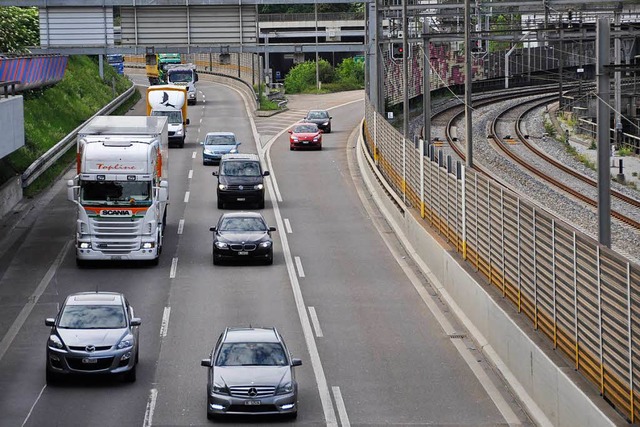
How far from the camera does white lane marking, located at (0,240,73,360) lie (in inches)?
1056

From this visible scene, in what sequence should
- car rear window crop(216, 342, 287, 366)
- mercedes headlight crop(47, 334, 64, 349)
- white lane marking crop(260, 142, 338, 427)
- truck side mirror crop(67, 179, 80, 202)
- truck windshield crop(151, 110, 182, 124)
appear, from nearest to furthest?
car rear window crop(216, 342, 287, 366) → white lane marking crop(260, 142, 338, 427) → mercedes headlight crop(47, 334, 64, 349) → truck side mirror crop(67, 179, 80, 202) → truck windshield crop(151, 110, 182, 124)

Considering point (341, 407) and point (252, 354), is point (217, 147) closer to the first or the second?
point (341, 407)

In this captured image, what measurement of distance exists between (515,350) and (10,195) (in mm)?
27472

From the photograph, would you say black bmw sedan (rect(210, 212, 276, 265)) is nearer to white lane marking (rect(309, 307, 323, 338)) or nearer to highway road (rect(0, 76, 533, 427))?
highway road (rect(0, 76, 533, 427))

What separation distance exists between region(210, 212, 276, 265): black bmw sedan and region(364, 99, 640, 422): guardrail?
476 cm

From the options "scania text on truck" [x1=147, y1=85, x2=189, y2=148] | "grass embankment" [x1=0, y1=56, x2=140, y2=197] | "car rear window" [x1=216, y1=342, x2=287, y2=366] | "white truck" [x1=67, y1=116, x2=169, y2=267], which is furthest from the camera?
"scania text on truck" [x1=147, y1=85, x2=189, y2=148]

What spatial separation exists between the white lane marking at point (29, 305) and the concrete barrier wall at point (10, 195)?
6.12 meters

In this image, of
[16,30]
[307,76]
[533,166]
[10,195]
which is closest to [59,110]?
[16,30]

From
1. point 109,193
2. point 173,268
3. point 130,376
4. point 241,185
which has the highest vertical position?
point 109,193

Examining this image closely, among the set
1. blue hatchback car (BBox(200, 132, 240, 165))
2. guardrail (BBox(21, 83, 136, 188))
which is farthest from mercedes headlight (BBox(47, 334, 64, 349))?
blue hatchback car (BBox(200, 132, 240, 165))

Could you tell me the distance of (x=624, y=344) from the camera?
17.2m

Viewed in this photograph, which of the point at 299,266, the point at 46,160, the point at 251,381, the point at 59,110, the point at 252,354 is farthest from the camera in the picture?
the point at 59,110

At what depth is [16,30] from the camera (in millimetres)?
66062

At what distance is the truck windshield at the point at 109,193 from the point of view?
34.8m
